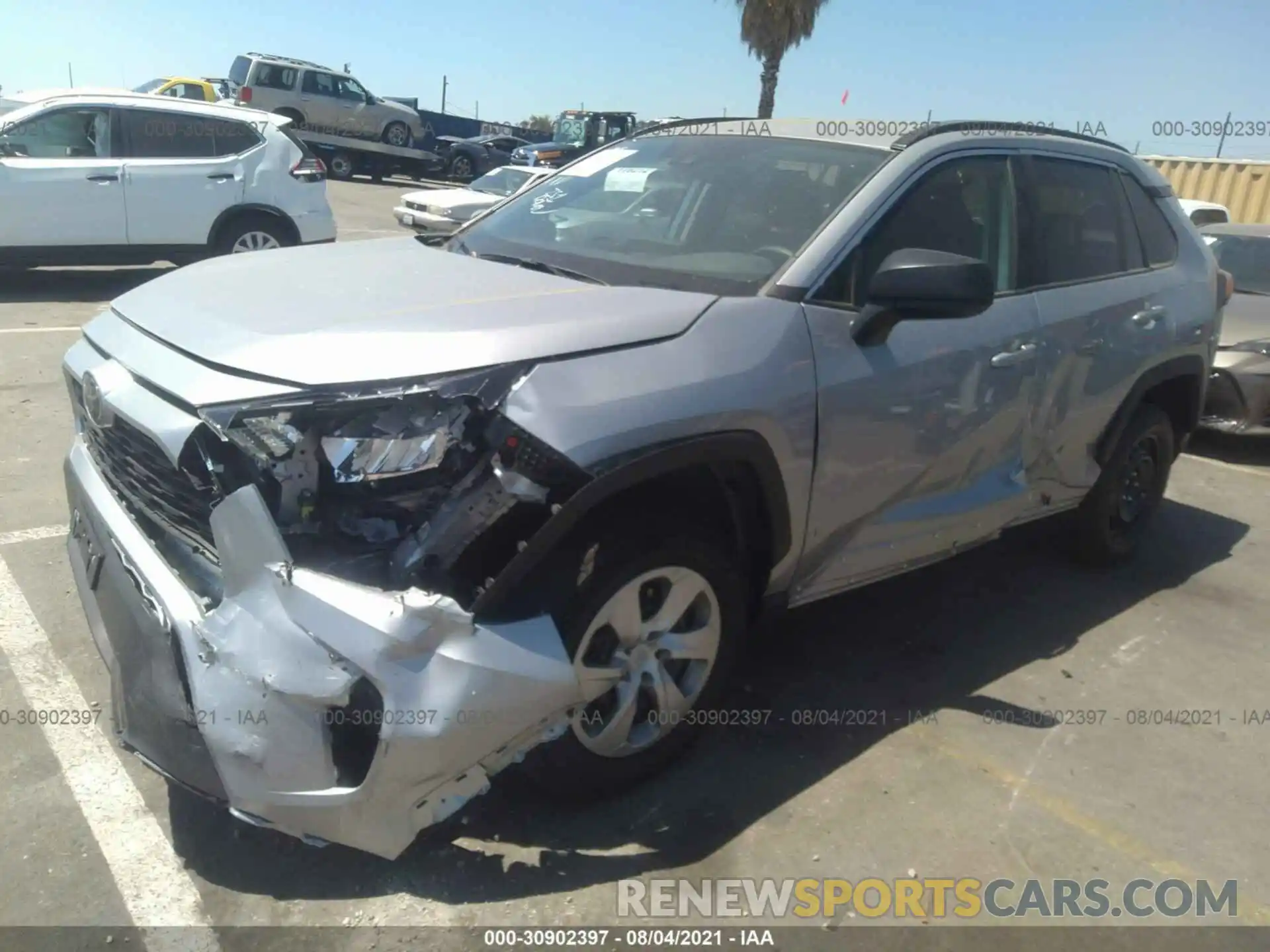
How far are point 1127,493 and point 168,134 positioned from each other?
8879 millimetres

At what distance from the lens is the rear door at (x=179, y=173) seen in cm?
973

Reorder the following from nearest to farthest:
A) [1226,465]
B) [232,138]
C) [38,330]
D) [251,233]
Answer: [1226,465], [38,330], [232,138], [251,233]

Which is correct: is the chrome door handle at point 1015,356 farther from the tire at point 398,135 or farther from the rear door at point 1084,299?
the tire at point 398,135

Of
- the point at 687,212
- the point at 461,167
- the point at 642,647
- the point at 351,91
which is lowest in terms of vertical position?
the point at 642,647

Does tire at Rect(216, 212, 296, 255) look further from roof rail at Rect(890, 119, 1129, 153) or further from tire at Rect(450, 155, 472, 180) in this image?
tire at Rect(450, 155, 472, 180)

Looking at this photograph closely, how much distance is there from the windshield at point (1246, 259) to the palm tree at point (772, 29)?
1617 centimetres

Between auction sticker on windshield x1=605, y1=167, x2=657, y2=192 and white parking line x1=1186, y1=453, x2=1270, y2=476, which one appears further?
white parking line x1=1186, y1=453, x2=1270, y2=476

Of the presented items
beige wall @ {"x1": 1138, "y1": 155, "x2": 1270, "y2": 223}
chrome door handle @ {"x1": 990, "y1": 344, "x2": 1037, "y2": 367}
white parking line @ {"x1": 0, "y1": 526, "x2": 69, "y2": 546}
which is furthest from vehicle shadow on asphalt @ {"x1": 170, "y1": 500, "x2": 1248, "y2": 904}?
beige wall @ {"x1": 1138, "y1": 155, "x2": 1270, "y2": 223}

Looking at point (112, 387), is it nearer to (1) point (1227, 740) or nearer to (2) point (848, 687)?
(2) point (848, 687)

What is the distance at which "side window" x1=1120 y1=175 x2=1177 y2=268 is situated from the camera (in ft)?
15.4

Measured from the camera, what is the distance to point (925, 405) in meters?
3.39

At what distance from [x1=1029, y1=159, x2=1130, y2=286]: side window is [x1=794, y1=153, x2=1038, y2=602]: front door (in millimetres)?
193

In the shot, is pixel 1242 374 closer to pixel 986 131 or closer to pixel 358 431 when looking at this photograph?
pixel 986 131

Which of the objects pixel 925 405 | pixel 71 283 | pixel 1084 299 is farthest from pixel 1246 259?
pixel 71 283
